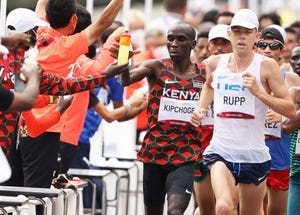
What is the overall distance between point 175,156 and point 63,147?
165 cm

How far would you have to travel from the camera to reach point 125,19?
19.2m

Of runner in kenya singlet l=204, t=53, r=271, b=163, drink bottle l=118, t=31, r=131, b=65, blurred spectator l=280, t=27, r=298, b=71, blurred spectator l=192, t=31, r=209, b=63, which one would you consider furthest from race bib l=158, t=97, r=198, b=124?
blurred spectator l=280, t=27, r=298, b=71

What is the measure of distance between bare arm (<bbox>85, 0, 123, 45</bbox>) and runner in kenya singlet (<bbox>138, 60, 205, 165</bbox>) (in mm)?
1269

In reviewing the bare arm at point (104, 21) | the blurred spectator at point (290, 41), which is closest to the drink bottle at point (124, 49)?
the bare arm at point (104, 21)

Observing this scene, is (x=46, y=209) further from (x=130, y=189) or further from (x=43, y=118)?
(x=130, y=189)

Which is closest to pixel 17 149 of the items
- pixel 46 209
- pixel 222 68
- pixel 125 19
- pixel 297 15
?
pixel 46 209

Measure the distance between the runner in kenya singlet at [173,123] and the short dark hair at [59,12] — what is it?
123cm

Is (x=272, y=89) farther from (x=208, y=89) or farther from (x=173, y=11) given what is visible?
(x=173, y=11)

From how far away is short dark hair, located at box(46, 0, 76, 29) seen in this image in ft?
42.2

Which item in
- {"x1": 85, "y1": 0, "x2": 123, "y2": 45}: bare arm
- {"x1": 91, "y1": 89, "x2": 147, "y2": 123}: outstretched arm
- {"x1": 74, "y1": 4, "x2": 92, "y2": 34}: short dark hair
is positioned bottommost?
{"x1": 91, "y1": 89, "x2": 147, "y2": 123}: outstretched arm

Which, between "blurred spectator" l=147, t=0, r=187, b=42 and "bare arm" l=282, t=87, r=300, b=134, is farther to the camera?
"blurred spectator" l=147, t=0, r=187, b=42

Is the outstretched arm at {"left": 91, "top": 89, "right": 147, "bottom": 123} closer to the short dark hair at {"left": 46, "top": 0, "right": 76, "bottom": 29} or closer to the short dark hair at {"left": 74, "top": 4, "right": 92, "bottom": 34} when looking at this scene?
the short dark hair at {"left": 74, "top": 4, "right": 92, "bottom": 34}

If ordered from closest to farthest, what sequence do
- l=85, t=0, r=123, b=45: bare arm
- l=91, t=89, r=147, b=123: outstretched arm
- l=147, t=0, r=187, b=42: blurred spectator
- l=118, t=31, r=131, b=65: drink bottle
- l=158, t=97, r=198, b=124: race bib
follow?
l=118, t=31, r=131, b=65: drink bottle, l=85, t=0, r=123, b=45: bare arm, l=158, t=97, r=198, b=124: race bib, l=91, t=89, r=147, b=123: outstretched arm, l=147, t=0, r=187, b=42: blurred spectator

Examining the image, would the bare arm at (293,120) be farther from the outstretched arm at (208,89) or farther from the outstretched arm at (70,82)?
the outstretched arm at (70,82)
